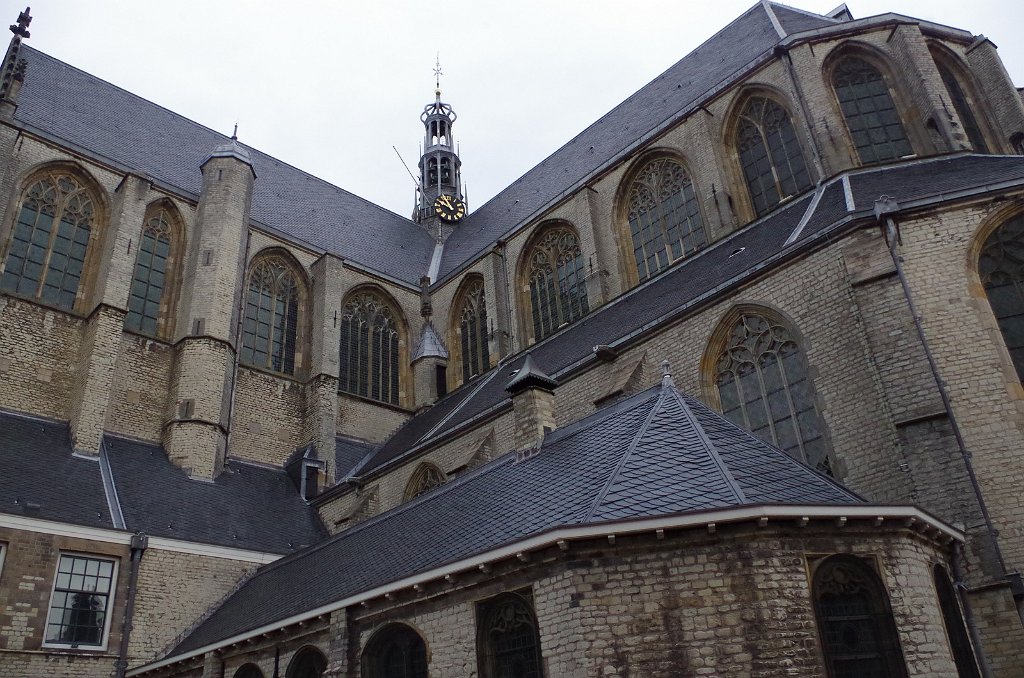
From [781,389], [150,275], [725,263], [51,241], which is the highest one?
[51,241]

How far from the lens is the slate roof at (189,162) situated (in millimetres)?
20891

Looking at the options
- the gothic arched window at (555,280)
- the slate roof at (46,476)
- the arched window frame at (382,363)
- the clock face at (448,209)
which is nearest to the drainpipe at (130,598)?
the slate roof at (46,476)

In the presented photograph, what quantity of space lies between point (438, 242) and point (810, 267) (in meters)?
19.4

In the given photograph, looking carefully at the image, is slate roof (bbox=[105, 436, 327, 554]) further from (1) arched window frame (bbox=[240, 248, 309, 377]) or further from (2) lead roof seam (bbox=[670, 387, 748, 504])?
(2) lead roof seam (bbox=[670, 387, 748, 504])

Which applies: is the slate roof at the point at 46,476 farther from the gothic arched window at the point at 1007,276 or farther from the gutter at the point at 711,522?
the gothic arched window at the point at 1007,276

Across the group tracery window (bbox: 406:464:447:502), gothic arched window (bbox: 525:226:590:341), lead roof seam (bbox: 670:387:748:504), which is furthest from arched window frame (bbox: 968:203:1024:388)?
tracery window (bbox: 406:464:447:502)

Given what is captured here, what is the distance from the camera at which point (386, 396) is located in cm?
2388

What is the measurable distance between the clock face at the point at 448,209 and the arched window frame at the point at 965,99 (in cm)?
1885

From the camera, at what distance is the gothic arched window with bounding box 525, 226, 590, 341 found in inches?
802

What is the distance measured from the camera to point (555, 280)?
69.6ft

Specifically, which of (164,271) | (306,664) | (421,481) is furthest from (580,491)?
(164,271)

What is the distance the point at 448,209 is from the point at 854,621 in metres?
26.8

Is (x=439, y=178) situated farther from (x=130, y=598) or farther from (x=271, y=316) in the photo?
(x=130, y=598)

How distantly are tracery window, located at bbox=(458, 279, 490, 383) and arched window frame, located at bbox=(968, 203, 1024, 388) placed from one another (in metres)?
13.4
